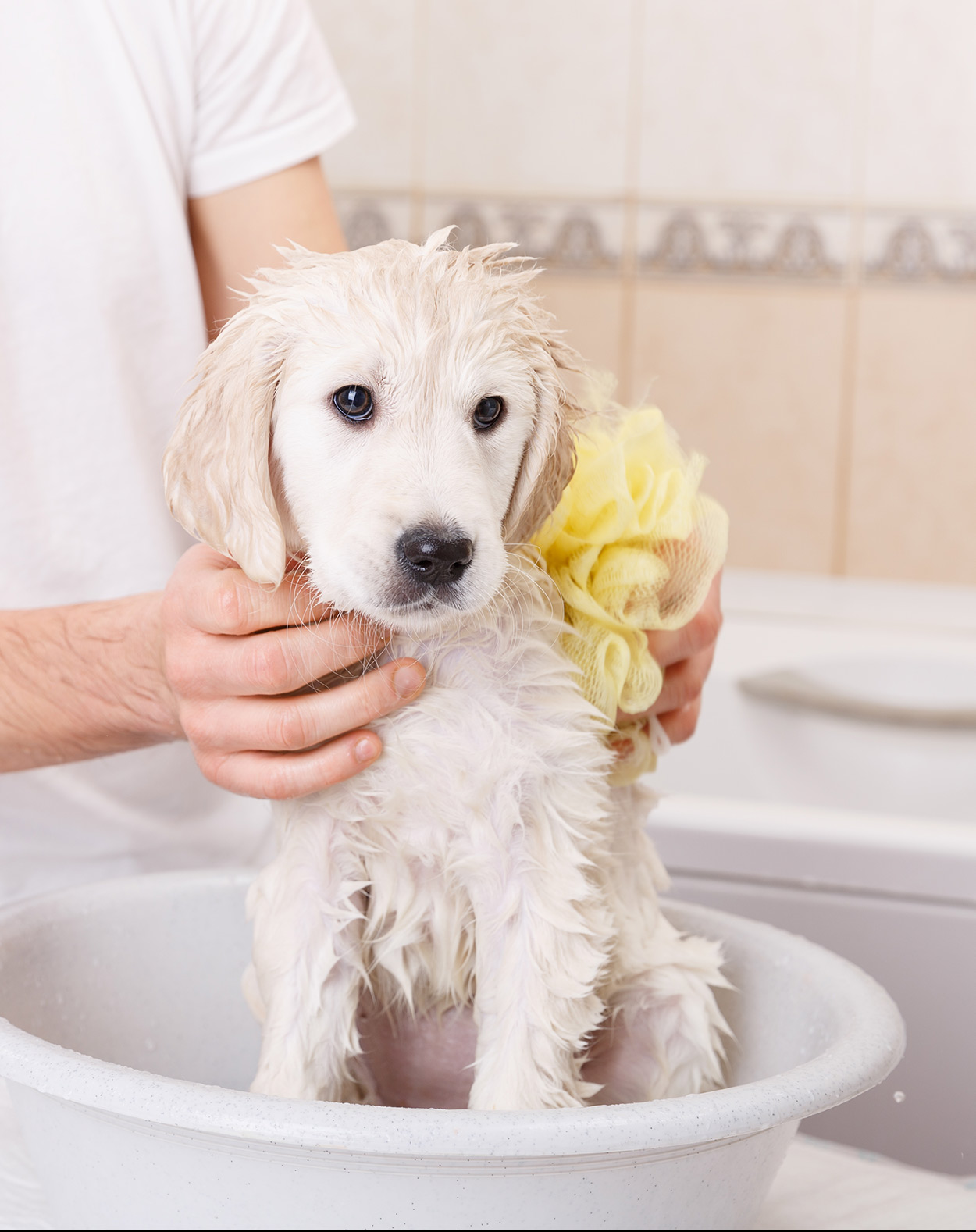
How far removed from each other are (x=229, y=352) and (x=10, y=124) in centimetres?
37

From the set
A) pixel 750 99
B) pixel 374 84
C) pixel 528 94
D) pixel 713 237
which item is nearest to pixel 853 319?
pixel 713 237

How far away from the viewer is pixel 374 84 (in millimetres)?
2045

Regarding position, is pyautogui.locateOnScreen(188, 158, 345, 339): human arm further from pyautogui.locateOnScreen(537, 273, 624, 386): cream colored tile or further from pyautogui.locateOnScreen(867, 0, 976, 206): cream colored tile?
pyautogui.locateOnScreen(867, 0, 976, 206): cream colored tile

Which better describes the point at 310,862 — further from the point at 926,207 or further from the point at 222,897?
the point at 926,207

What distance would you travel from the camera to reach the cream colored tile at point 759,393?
197 cm

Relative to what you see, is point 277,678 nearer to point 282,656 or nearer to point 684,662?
point 282,656

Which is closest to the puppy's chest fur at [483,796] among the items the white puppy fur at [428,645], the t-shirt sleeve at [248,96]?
the white puppy fur at [428,645]

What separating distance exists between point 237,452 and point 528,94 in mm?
1608

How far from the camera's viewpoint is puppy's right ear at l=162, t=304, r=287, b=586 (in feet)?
1.83

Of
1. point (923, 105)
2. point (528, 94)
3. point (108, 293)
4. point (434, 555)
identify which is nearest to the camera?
point (434, 555)

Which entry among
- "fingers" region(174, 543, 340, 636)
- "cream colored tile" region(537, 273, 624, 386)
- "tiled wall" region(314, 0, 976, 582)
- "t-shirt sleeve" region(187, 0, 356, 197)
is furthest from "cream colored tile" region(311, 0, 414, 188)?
"fingers" region(174, 543, 340, 636)

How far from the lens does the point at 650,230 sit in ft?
6.49

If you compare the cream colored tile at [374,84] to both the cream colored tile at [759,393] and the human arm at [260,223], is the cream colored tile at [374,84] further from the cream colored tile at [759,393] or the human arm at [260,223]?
the human arm at [260,223]

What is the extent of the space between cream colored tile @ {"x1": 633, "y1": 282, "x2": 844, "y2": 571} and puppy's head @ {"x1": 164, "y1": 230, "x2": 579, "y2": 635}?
1427 mm
